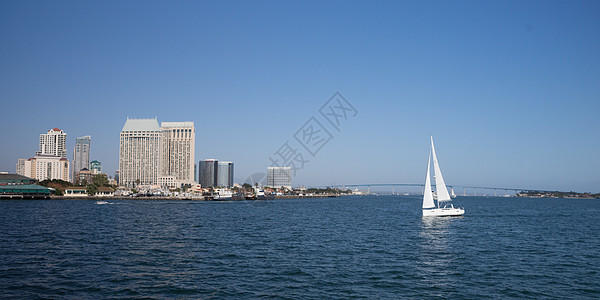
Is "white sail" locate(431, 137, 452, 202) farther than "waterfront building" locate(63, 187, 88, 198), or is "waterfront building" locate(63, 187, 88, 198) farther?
"waterfront building" locate(63, 187, 88, 198)

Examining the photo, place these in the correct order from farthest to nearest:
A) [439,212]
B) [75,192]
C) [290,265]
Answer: [75,192], [439,212], [290,265]

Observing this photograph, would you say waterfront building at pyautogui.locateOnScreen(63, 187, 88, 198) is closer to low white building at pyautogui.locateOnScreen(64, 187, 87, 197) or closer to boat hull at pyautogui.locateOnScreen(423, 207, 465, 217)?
low white building at pyautogui.locateOnScreen(64, 187, 87, 197)

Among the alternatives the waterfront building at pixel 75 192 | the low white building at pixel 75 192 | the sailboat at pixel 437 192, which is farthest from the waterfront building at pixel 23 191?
the sailboat at pixel 437 192

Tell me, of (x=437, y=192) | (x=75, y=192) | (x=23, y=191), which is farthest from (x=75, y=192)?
(x=437, y=192)

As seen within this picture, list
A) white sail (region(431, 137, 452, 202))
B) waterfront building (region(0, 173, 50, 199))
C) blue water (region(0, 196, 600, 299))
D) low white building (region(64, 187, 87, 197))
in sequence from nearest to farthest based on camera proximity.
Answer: blue water (region(0, 196, 600, 299)) → white sail (region(431, 137, 452, 202)) → waterfront building (region(0, 173, 50, 199)) → low white building (region(64, 187, 87, 197))

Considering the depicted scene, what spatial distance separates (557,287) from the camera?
76.4ft

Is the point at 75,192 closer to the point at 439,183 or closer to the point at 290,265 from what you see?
the point at 439,183

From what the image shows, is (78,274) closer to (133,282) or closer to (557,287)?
(133,282)

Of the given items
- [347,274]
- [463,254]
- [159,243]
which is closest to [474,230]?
[463,254]

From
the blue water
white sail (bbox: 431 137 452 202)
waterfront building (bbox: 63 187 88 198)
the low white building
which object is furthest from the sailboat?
the low white building

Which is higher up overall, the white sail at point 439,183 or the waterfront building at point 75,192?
the white sail at point 439,183

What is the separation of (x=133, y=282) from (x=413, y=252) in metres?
22.2

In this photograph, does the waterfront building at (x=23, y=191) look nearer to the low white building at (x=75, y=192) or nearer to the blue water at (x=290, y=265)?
the low white building at (x=75, y=192)

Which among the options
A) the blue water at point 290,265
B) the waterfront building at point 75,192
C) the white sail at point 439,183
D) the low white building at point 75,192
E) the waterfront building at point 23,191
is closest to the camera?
the blue water at point 290,265
